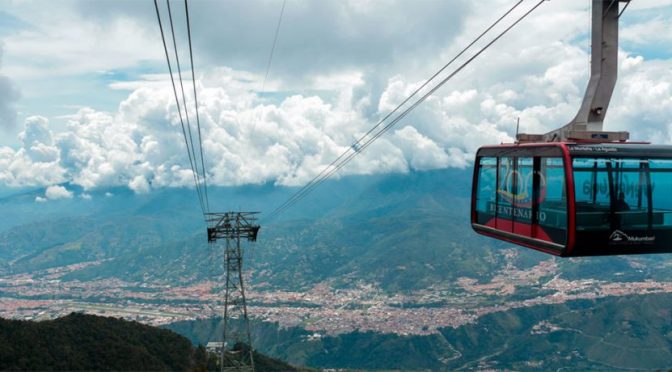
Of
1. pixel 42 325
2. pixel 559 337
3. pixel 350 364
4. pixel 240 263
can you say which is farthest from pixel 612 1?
pixel 559 337

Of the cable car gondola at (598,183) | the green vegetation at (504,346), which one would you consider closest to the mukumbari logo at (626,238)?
the cable car gondola at (598,183)

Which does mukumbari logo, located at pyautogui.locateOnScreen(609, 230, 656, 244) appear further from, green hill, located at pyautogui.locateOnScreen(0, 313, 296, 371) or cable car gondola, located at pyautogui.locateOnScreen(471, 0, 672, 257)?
green hill, located at pyautogui.locateOnScreen(0, 313, 296, 371)

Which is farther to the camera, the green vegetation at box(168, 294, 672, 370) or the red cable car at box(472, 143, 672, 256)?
the green vegetation at box(168, 294, 672, 370)

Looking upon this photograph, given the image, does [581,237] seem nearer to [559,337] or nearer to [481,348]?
[481,348]

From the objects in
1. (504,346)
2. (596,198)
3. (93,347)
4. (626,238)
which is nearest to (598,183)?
(596,198)

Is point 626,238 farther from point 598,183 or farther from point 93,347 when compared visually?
point 93,347

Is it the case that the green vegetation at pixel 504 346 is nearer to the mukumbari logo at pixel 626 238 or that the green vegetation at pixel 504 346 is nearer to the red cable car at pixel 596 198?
the red cable car at pixel 596 198

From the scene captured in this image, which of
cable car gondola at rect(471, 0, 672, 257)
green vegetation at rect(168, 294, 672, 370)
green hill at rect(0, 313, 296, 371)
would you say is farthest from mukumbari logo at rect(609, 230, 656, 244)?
green vegetation at rect(168, 294, 672, 370)
